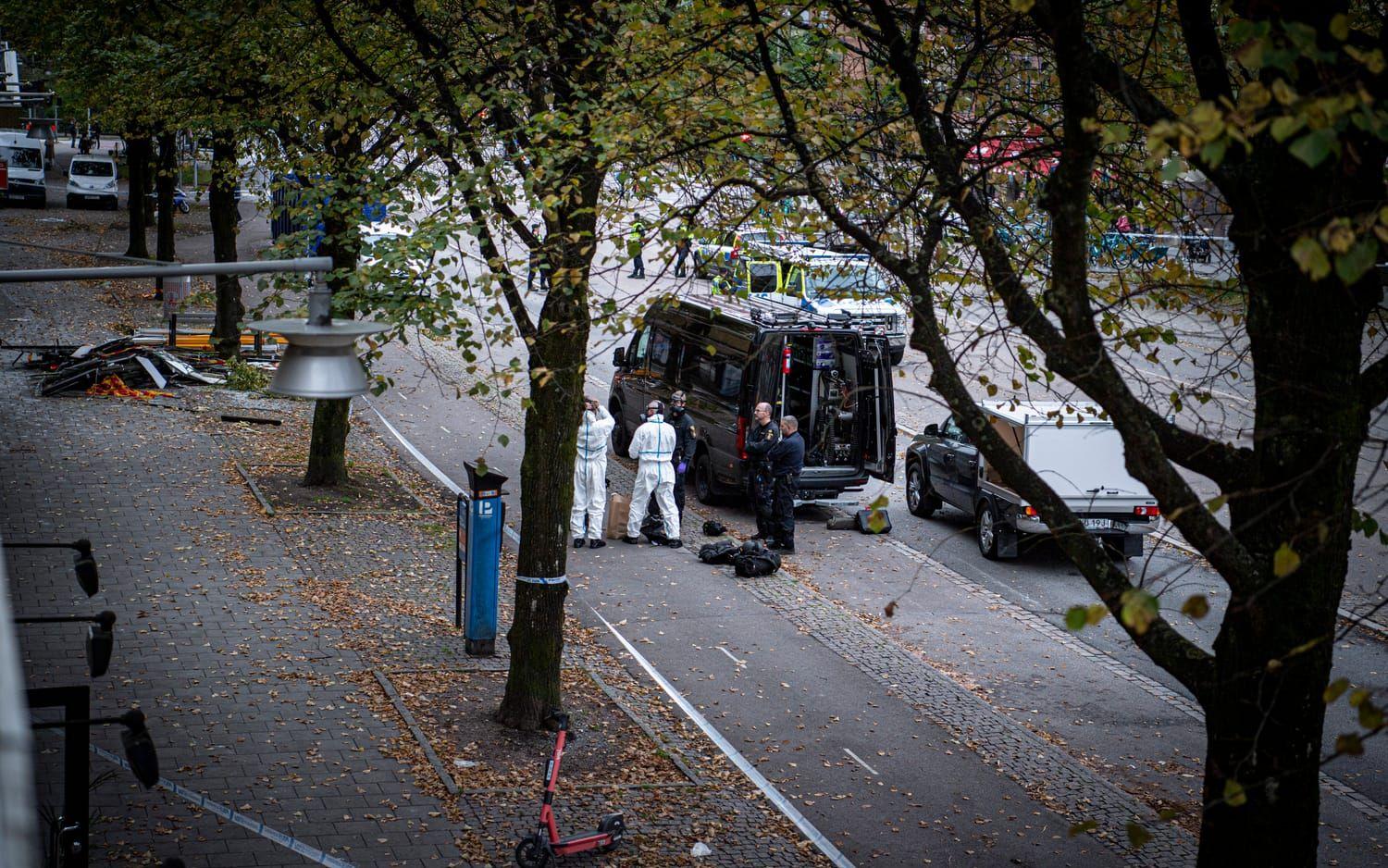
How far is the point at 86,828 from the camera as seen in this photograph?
7.06 m

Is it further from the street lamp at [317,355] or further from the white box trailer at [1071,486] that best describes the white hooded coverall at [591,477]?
the street lamp at [317,355]

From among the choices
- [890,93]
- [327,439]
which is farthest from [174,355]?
[890,93]

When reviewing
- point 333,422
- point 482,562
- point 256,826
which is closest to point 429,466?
point 333,422

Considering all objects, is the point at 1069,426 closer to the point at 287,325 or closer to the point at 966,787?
the point at 966,787

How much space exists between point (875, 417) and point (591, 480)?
4260 millimetres

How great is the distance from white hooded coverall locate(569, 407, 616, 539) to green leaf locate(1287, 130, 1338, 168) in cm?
1244

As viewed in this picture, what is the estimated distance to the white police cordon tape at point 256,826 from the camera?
8.26 m

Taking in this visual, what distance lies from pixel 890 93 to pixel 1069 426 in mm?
7250

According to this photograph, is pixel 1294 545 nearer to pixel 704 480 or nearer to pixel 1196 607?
pixel 1196 607

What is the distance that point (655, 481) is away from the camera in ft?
54.4

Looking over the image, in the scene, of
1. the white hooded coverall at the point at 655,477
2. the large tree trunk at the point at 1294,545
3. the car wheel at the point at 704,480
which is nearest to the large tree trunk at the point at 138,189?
the car wheel at the point at 704,480

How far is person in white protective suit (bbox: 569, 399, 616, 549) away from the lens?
1638cm

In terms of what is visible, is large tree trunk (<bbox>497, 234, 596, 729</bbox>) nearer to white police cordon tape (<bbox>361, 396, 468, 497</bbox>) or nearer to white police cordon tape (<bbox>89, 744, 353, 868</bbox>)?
white police cordon tape (<bbox>89, 744, 353, 868</bbox>)

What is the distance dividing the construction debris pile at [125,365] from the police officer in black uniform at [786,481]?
11.7m
